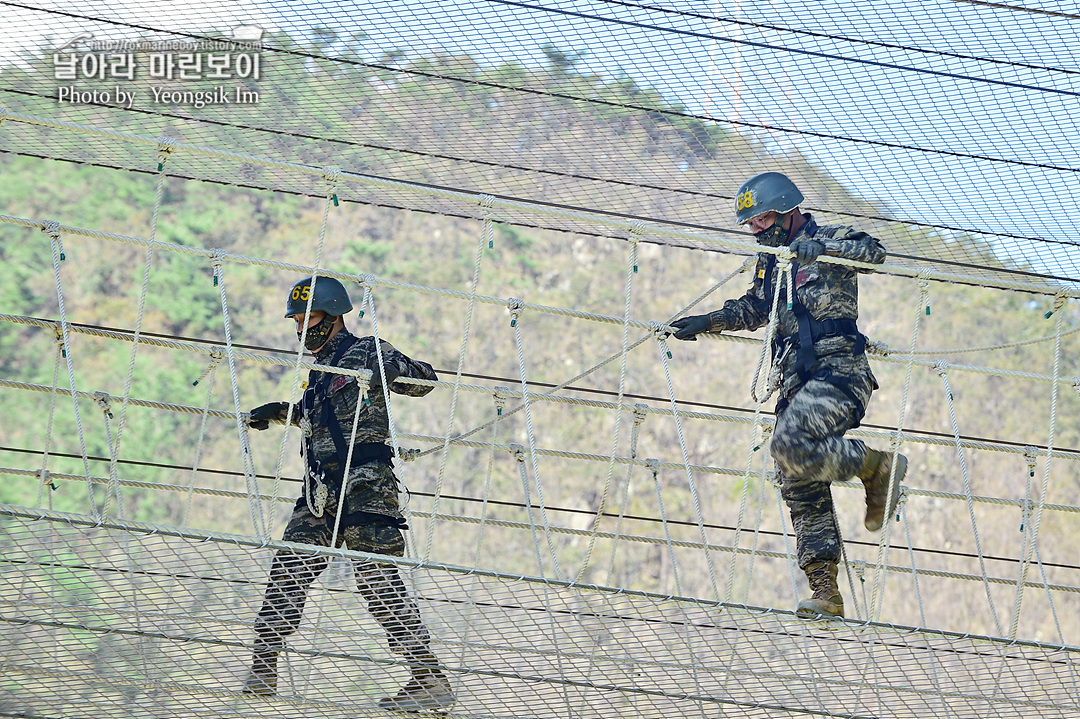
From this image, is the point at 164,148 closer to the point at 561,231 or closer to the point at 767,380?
the point at 767,380

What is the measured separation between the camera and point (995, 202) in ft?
17.2

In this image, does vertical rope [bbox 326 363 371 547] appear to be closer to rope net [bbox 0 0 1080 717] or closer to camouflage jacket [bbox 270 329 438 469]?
camouflage jacket [bbox 270 329 438 469]

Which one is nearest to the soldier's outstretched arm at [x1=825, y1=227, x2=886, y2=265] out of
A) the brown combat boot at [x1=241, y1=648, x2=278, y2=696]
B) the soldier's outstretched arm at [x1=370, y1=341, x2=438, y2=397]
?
the soldier's outstretched arm at [x1=370, y1=341, x2=438, y2=397]

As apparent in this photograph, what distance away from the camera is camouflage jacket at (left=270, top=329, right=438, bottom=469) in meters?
4.20

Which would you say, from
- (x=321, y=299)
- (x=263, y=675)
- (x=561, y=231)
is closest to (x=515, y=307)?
(x=321, y=299)

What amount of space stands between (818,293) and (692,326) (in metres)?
0.42

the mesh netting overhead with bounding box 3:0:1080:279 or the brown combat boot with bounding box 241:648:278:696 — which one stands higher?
the mesh netting overhead with bounding box 3:0:1080:279

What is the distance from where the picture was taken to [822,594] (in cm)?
388

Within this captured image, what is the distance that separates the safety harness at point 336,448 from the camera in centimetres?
416

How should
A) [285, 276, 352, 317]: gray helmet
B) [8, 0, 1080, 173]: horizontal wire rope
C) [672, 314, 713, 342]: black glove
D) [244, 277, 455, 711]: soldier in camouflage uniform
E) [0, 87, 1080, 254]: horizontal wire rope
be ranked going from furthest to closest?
1. [0, 87, 1080, 254]: horizontal wire rope
2. [8, 0, 1080, 173]: horizontal wire rope
3. [285, 276, 352, 317]: gray helmet
4. [672, 314, 713, 342]: black glove
5. [244, 277, 455, 711]: soldier in camouflage uniform

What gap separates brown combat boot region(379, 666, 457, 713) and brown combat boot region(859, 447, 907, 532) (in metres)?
1.45

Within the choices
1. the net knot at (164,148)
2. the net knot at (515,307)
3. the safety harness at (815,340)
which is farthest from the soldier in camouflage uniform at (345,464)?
the safety harness at (815,340)

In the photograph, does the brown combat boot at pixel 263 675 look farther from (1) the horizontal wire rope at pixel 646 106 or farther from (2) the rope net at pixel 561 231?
(1) the horizontal wire rope at pixel 646 106

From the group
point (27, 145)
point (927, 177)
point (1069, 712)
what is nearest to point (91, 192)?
point (27, 145)
